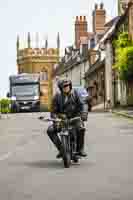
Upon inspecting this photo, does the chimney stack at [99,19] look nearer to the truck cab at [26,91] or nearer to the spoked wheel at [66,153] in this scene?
the truck cab at [26,91]

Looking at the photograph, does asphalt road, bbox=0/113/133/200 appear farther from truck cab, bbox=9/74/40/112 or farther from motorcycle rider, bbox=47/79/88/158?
truck cab, bbox=9/74/40/112

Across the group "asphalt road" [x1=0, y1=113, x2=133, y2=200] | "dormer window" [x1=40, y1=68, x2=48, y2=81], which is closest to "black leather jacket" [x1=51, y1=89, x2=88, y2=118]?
"asphalt road" [x1=0, y1=113, x2=133, y2=200]

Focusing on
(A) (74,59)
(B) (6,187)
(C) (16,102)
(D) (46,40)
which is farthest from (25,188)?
Answer: (D) (46,40)

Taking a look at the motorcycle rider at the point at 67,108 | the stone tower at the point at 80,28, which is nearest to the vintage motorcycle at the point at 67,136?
the motorcycle rider at the point at 67,108

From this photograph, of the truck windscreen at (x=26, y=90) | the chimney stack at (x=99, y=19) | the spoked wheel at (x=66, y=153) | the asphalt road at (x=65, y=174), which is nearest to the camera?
the asphalt road at (x=65, y=174)

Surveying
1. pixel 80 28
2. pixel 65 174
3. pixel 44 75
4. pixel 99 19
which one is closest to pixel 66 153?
pixel 65 174

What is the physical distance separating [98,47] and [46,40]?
87.4m

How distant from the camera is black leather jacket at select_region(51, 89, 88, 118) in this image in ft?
48.0

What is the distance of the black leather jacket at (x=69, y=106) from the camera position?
14.6 metres

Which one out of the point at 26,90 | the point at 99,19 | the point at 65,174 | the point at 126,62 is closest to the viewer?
the point at 65,174

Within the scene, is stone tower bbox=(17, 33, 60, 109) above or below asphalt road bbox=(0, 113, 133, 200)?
above

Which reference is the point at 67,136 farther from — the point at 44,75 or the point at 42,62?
the point at 42,62

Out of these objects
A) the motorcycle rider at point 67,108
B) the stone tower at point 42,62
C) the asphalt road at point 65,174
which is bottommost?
the asphalt road at point 65,174

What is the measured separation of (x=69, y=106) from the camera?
14680 mm
